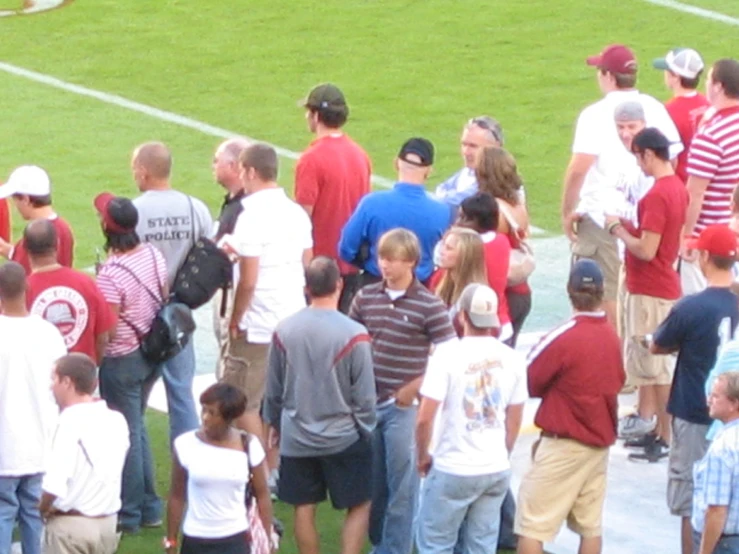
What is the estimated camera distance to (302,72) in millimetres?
19266

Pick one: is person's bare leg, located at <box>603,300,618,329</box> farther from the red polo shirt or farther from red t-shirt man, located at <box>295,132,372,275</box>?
the red polo shirt

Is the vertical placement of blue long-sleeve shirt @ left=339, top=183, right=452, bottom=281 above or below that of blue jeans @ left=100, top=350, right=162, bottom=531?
above

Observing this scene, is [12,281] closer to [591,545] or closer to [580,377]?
[580,377]

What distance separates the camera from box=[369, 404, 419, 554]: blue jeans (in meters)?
8.59

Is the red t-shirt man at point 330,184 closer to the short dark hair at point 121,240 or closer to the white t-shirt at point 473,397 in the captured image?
the short dark hair at point 121,240

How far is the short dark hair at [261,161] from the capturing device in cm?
912

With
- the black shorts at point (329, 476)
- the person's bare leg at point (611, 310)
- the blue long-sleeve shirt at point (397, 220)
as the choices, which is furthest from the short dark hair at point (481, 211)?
the person's bare leg at point (611, 310)

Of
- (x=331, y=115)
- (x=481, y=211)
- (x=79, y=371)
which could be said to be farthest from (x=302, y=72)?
(x=79, y=371)

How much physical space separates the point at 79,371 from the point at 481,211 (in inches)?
91.2

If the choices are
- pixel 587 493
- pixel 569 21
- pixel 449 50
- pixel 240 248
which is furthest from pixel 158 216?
pixel 569 21

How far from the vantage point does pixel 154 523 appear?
9.16m

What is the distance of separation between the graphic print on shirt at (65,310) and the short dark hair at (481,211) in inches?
73.6

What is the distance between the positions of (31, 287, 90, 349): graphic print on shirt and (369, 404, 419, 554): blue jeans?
1.43 meters

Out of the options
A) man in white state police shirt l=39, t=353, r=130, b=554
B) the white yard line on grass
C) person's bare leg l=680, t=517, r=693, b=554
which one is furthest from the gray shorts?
the white yard line on grass
